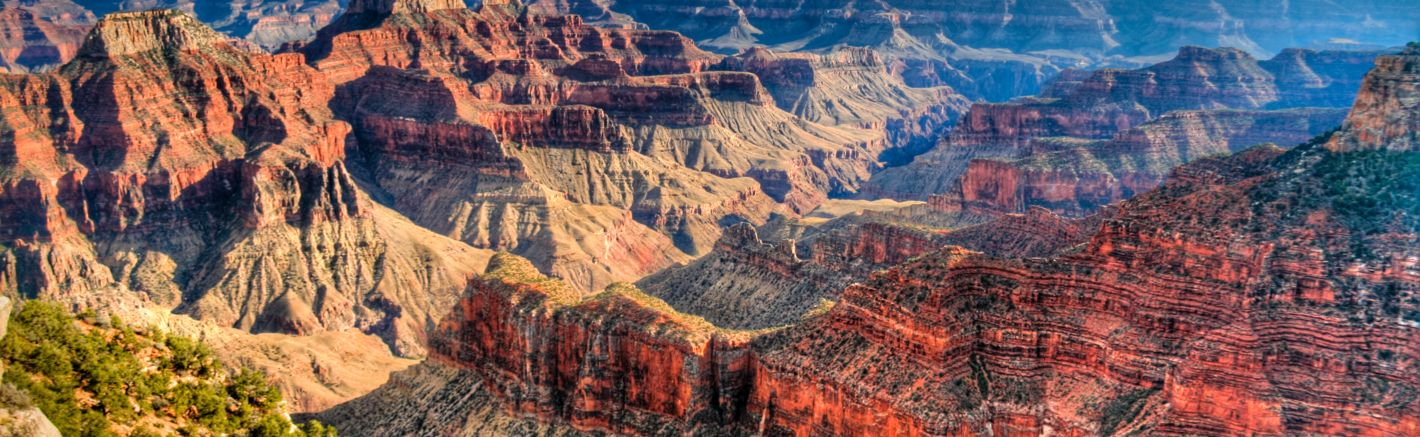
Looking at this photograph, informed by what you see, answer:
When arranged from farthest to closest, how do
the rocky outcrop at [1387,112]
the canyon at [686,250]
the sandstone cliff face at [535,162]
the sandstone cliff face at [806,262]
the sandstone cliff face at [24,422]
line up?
the sandstone cliff face at [535,162], the sandstone cliff face at [806,262], the rocky outcrop at [1387,112], the canyon at [686,250], the sandstone cliff face at [24,422]

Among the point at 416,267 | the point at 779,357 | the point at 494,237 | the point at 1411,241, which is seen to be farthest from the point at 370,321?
the point at 1411,241

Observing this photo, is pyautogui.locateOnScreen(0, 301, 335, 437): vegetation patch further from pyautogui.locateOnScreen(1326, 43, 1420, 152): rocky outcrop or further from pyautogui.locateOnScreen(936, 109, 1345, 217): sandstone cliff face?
pyautogui.locateOnScreen(936, 109, 1345, 217): sandstone cliff face

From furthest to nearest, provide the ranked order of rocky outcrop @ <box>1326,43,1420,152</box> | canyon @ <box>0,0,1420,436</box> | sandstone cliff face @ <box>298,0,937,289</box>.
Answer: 1. sandstone cliff face @ <box>298,0,937,289</box>
2. rocky outcrop @ <box>1326,43,1420,152</box>
3. canyon @ <box>0,0,1420,436</box>

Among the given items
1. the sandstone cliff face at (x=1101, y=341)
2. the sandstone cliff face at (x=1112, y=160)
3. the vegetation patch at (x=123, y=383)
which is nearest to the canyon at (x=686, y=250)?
the sandstone cliff face at (x=1101, y=341)

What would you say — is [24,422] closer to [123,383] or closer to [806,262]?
[123,383]

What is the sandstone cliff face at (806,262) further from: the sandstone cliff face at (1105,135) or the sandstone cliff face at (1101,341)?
the sandstone cliff face at (1105,135)

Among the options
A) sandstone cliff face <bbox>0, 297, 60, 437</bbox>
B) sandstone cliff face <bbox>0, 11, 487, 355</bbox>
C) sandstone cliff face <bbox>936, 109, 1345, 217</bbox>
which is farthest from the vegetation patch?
sandstone cliff face <bbox>936, 109, 1345, 217</bbox>
